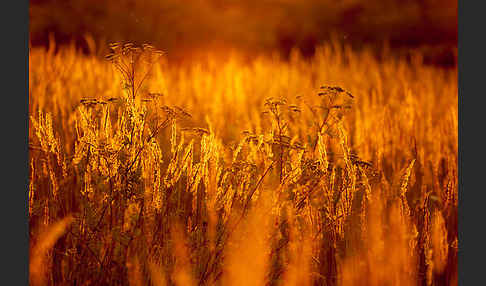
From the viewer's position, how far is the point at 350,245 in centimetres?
211

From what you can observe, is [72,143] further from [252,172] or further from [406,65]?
[406,65]

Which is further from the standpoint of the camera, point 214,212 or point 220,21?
point 220,21

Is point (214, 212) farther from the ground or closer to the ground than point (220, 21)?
closer to the ground

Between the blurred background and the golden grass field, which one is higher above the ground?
the blurred background

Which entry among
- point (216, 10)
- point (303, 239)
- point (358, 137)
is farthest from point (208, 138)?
point (358, 137)

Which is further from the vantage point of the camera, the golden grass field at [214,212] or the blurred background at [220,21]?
the blurred background at [220,21]

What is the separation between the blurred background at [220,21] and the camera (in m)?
2.66

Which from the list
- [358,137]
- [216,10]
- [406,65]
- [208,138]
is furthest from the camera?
[406,65]

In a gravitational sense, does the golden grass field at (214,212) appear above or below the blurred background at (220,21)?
below

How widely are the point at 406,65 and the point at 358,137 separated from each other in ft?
4.73

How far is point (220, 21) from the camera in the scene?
2.73 meters

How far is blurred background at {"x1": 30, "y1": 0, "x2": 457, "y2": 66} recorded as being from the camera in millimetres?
2656

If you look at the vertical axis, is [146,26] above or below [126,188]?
above

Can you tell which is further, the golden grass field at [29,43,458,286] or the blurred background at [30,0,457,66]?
the blurred background at [30,0,457,66]
